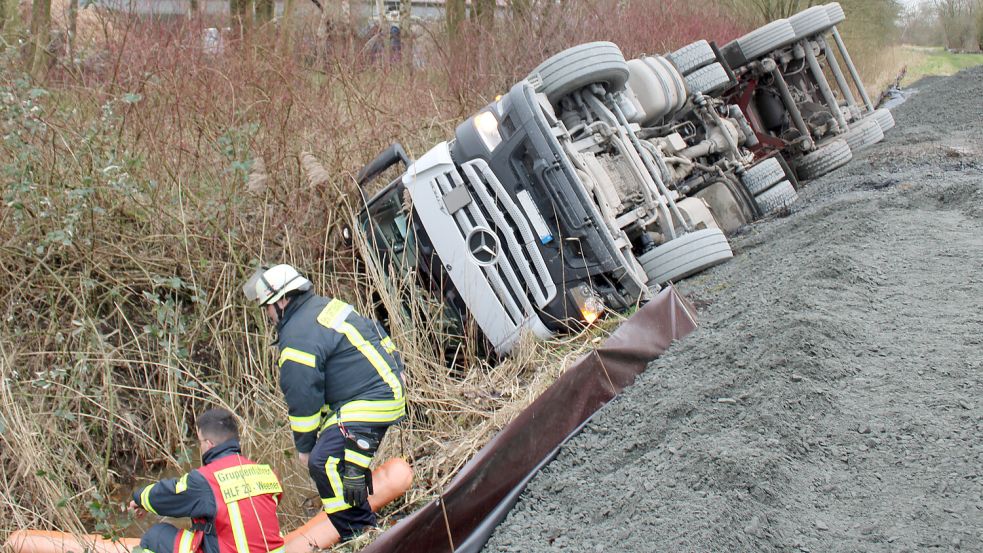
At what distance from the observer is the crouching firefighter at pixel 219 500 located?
12.9ft

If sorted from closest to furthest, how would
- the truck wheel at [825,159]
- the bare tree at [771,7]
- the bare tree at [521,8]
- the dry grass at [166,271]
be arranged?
the dry grass at [166,271], the truck wheel at [825,159], the bare tree at [521,8], the bare tree at [771,7]

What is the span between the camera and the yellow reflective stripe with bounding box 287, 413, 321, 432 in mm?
4500

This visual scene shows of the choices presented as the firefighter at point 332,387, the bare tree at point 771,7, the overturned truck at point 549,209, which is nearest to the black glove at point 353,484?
the firefighter at point 332,387

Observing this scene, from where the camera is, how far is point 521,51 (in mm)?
11820

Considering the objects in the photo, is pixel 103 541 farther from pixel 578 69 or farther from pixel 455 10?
pixel 455 10

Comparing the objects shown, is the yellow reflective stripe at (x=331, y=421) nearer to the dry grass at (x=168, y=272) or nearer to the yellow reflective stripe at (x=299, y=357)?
the yellow reflective stripe at (x=299, y=357)

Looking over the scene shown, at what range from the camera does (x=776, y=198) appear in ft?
28.5

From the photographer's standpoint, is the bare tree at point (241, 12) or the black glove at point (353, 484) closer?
the black glove at point (353, 484)

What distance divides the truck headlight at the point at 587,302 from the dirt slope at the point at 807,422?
679 mm

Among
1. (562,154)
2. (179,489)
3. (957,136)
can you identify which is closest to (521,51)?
(957,136)

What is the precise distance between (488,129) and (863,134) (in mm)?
5345

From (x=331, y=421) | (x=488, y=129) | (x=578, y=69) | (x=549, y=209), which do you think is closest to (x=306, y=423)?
(x=331, y=421)

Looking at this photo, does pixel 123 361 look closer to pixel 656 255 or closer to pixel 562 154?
pixel 562 154

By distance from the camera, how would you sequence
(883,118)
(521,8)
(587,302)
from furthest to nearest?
(521,8) < (883,118) < (587,302)
